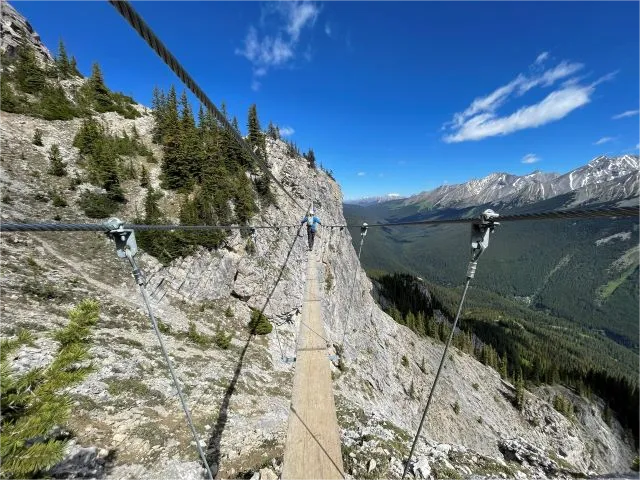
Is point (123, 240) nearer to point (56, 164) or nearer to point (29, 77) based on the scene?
point (56, 164)

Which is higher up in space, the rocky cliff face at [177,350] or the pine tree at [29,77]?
the pine tree at [29,77]

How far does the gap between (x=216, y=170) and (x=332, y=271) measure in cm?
2747

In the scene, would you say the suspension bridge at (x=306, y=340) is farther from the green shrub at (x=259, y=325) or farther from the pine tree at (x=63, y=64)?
the pine tree at (x=63, y=64)

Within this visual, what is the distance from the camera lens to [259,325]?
21.3 metres

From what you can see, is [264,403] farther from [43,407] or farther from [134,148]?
[134,148]

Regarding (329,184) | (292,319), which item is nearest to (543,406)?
(329,184)

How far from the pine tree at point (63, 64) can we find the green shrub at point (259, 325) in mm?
46558

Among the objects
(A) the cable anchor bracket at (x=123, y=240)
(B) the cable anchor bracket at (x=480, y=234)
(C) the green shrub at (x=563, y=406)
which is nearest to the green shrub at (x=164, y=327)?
(A) the cable anchor bracket at (x=123, y=240)

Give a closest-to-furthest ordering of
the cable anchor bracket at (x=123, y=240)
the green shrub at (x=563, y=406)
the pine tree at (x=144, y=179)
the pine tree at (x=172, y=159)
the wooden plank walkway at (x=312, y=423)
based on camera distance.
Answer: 1. the cable anchor bracket at (x=123, y=240)
2. the wooden plank walkway at (x=312, y=423)
3. the pine tree at (x=144, y=179)
4. the pine tree at (x=172, y=159)
5. the green shrub at (x=563, y=406)

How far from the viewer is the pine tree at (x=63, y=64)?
42.2 meters

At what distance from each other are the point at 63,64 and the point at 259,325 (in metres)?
50.6

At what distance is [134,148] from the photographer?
3356 cm

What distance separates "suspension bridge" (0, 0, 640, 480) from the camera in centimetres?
329

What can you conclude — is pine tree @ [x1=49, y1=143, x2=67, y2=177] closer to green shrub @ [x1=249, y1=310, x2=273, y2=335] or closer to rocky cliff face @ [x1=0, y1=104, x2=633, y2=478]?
rocky cliff face @ [x1=0, y1=104, x2=633, y2=478]
